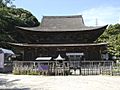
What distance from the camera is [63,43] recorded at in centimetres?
3822

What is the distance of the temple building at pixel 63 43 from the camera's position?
120ft

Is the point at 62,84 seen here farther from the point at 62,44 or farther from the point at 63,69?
the point at 62,44

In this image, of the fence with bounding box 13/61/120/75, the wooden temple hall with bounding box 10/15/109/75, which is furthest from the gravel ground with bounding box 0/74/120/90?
the wooden temple hall with bounding box 10/15/109/75

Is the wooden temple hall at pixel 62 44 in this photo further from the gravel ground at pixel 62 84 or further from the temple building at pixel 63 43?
the gravel ground at pixel 62 84

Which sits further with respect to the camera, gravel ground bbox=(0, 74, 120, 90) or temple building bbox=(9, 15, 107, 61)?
temple building bbox=(9, 15, 107, 61)

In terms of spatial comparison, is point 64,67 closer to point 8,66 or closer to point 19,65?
point 19,65

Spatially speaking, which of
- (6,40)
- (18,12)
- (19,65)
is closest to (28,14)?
(18,12)

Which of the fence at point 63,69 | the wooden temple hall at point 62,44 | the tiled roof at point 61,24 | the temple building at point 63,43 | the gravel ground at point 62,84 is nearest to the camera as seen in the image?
the gravel ground at point 62,84

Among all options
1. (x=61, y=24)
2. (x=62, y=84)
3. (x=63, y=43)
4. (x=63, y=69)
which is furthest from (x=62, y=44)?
(x=62, y=84)

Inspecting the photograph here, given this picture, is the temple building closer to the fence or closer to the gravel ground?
the fence

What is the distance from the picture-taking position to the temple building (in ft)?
120

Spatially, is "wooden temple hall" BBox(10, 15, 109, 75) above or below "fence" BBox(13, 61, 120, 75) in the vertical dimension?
above

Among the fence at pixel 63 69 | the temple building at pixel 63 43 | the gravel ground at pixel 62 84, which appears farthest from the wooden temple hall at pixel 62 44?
the gravel ground at pixel 62 84

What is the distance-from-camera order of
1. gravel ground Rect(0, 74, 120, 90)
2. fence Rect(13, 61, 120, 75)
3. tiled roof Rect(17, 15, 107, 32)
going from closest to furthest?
gravel ground Rect(0, 74, 120, 90) → fence Rect(13, 61, 120, 75) → tiled roof Rect(17, 15, 107, 32)
